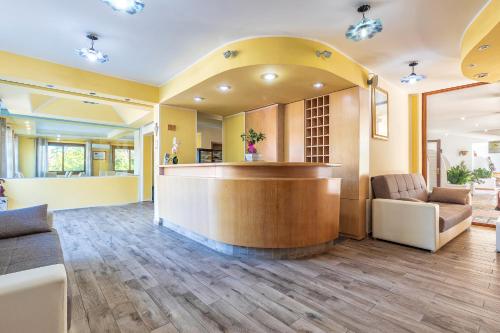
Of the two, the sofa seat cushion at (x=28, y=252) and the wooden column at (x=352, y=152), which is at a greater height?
the wooden column at (x=352, y=152)

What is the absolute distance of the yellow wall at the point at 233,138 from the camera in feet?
18.7

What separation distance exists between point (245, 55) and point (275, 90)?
1.15 m

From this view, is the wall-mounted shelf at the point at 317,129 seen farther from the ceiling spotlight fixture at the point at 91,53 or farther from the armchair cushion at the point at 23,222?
the armchair cushion at the point at 23,222

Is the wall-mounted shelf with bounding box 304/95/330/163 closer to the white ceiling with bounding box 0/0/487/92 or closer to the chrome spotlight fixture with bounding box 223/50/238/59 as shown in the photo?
the white ceiling with bounding box 0/0/487/92

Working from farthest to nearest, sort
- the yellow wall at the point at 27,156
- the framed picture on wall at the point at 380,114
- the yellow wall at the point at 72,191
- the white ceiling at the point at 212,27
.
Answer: the yellow wall at the point at 27,156
the yellow wall at the point at 72,191
the framed picture on wall at the point at 380,114
the white ceiling at the point at 212,27

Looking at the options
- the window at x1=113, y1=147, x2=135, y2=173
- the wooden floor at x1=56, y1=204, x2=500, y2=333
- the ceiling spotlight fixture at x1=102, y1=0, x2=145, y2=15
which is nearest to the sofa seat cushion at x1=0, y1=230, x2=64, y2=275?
the wooden floor at x1=56, y1=204, x2=500, y2=333

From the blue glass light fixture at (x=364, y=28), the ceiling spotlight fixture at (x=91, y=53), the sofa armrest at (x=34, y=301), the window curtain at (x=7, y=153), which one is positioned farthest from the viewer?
the window curtain at (x=7, y=153)

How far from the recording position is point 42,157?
6352 mm

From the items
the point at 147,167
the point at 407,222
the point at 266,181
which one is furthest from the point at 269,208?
the point at 147,167

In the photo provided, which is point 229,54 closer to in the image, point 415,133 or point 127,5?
point 127,5

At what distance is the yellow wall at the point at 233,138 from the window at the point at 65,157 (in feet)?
14.6

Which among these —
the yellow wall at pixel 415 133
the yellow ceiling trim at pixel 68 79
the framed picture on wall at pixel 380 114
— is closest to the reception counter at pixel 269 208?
the framed picture on wall at pixel 380 114

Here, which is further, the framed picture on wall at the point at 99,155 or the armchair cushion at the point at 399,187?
the framed picture on wall at the point at 99,155

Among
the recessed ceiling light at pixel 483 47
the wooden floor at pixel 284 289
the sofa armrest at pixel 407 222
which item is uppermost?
the recessed ceiling light at pixel 483 47
